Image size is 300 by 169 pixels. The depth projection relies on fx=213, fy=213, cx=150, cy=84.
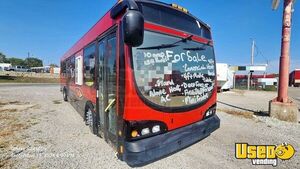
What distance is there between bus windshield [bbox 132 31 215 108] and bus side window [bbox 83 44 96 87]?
7.30 ft

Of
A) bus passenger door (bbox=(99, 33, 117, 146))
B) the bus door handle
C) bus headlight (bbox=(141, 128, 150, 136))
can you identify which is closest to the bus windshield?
bus headlight (bbox=(141, 128, 150, 136))

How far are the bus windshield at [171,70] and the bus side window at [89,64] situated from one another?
223cm

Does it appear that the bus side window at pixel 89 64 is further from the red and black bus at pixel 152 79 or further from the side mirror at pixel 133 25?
the side mirror at pixel 133 25

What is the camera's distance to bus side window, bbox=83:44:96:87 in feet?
17.5

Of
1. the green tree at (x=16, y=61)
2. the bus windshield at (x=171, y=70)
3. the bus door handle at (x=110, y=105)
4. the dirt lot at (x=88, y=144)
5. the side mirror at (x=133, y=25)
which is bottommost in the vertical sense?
the dirt lot at (x=88, y=144)

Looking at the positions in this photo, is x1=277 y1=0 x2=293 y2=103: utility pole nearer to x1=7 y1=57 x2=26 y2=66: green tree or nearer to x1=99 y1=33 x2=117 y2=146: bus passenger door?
x1=99 y1=33 x2=117 y2=146: bus passenger door

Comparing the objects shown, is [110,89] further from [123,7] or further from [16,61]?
[16,61]

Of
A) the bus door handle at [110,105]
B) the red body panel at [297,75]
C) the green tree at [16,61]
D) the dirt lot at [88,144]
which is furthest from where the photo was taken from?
the green tree at [16,61]

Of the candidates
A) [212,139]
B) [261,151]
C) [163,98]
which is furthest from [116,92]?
[261,151]

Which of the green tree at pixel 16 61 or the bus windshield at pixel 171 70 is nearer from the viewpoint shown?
the bus windshield at pixel 171 70

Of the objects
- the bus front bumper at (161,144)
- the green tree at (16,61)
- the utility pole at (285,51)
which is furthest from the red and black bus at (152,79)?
the green tree at (16,61)

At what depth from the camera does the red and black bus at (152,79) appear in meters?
3.33

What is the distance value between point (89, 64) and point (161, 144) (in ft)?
10.8

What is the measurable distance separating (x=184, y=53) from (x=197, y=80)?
26.5 inches
